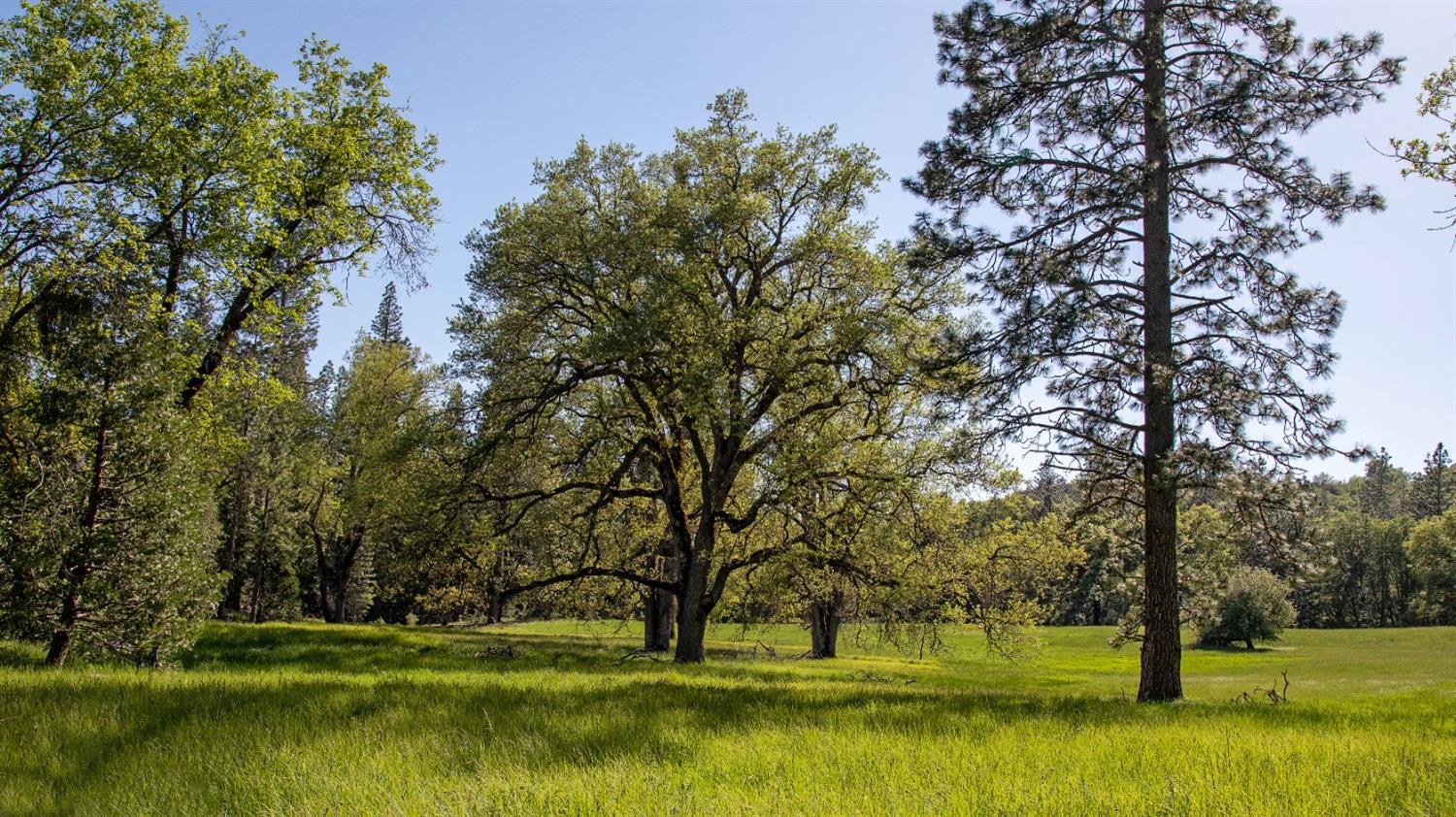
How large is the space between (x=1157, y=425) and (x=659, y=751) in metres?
8.87

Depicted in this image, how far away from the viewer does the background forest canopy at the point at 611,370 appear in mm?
11125

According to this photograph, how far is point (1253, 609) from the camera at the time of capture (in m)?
57.5

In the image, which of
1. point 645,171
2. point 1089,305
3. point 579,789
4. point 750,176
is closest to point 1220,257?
point 1089,305

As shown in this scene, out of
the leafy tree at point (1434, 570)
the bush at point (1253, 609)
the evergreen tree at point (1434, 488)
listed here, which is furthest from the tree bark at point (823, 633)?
the evergreen tree at point (1434, 488)

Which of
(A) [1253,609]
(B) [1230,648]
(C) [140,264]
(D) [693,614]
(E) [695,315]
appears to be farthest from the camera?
(B) [1230,648]

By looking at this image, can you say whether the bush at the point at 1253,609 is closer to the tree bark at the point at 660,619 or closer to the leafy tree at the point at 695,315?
the tree bark at the point at 660,619

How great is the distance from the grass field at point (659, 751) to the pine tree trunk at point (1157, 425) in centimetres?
116

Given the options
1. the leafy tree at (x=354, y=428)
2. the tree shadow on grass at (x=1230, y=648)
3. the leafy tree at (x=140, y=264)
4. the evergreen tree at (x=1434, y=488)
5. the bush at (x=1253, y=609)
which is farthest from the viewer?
the evergreen tree at (x=1434, y=488)

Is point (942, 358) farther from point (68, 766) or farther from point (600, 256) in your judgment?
point (68, 766)

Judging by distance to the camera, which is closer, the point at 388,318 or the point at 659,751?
the point at 659,751

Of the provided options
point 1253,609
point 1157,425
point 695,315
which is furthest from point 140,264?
point 1253,609

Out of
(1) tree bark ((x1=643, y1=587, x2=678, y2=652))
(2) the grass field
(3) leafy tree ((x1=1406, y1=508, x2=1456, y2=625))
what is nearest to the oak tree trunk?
(1) tree bark ((x1=643, y1=587, x2=678, y2=652))

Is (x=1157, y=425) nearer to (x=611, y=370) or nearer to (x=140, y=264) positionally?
(x=611, y=370)

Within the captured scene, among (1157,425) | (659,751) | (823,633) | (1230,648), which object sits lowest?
(1230,648)
